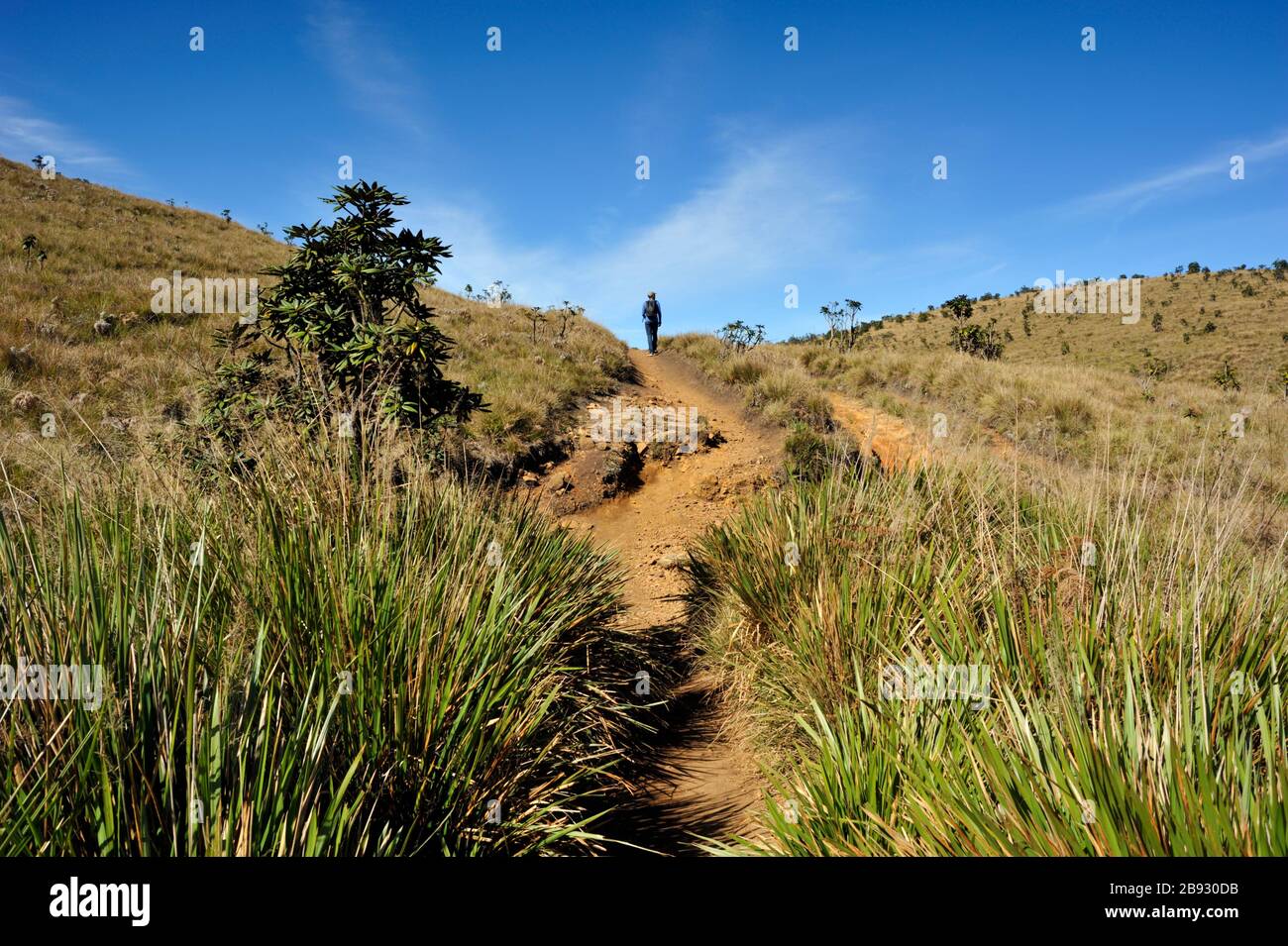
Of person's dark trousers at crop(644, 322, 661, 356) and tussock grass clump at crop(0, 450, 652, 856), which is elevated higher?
person's dark trousers at crop(644, 322, 661, 356)

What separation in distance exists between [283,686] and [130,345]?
1347 centimetres

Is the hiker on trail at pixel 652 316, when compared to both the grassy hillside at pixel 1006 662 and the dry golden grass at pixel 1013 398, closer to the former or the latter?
the dry golden grass at pixel 1013 398

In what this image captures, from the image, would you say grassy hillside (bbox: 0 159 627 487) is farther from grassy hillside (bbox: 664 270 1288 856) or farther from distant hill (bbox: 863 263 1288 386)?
distant hill (bbox: 863 263 1288 386)

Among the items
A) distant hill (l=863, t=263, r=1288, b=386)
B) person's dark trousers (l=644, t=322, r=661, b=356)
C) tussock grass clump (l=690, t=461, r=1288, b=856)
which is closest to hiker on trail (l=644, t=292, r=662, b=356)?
person's dark trousers (l=644, t=322, r=661, b=356)

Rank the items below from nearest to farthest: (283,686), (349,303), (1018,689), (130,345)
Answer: (283,686), (1018,689), (349,303), (130,345)

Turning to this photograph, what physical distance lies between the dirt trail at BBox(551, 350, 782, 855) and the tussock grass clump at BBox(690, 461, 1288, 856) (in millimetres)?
379

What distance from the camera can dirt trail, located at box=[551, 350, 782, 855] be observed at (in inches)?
138

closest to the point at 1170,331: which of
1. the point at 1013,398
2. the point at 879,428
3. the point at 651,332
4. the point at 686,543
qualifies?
the point at 1013,398

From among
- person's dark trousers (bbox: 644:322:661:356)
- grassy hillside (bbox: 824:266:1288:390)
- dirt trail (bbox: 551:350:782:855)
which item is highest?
grassy hillside (bbox: 824:266:1288:390)

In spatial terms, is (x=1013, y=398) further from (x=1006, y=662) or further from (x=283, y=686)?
(x=283, y=686)

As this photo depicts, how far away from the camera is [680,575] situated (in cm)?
770

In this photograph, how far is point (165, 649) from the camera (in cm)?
176

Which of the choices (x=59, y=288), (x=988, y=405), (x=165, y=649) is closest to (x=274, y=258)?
(x=59, y=288)
